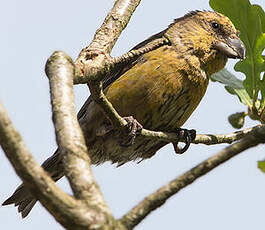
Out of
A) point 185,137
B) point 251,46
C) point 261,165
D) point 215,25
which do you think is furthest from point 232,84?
point 261,165

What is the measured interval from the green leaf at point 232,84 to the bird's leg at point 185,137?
418 mm

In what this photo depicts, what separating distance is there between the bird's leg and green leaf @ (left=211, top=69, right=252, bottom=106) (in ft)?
1.37

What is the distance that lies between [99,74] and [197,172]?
45.8 inches

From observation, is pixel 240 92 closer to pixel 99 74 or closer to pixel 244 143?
pixel 99 74

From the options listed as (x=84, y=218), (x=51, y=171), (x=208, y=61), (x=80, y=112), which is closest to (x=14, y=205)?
(x=51, y=171)

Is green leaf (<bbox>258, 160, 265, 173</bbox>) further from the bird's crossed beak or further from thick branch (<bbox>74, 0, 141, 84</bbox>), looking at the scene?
the bird's crossed beak

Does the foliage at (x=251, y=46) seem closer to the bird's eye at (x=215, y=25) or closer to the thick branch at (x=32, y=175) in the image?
the bird's eye at (x=215, y=25)

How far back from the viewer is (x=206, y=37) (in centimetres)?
479

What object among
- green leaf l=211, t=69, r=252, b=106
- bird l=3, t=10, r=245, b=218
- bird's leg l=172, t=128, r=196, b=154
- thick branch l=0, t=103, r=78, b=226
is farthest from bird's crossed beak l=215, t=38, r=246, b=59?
thick branch l=0, t=103, r=78, b=226

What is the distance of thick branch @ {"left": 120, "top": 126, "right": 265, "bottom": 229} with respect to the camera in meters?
1.64

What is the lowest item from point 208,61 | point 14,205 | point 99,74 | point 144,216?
point 14,205

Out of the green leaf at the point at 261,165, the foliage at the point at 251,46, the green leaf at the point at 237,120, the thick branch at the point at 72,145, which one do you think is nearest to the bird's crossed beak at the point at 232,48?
the foliage at the point at 251,46

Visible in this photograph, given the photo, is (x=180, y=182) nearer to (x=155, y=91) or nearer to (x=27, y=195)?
(x=155, y=91)

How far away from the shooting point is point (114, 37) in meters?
3.11
